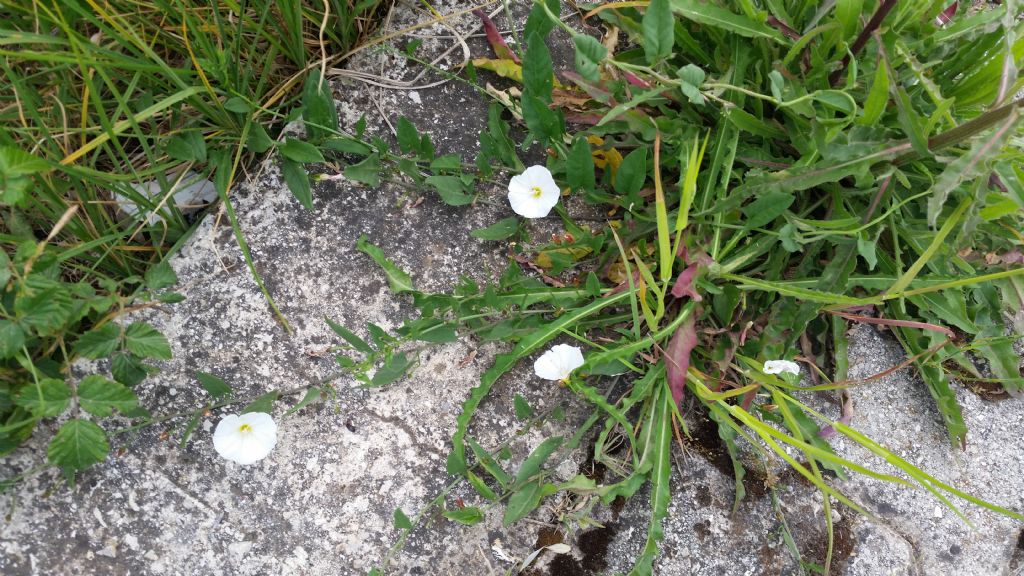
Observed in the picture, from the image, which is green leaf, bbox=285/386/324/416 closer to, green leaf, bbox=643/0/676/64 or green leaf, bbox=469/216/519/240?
green leaf, bbox=469/216/519/240

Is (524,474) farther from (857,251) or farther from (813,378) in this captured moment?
(857,251)

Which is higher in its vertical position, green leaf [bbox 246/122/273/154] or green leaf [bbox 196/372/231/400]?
green leaf [bbox 246/122/273/154]

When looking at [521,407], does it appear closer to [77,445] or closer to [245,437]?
[245,437]

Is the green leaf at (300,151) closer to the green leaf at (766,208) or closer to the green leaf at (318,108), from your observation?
the green leaf at (318,108)

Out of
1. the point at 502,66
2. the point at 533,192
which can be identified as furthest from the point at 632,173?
the point at 502,66

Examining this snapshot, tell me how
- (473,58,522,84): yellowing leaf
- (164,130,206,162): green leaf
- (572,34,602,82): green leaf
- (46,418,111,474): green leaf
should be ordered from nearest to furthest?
(46,418,111,474): green leaf → (572,34,602,82): green leaf → (164,130,206,162): green leaf → (473,58,522,84): yellowing leaf

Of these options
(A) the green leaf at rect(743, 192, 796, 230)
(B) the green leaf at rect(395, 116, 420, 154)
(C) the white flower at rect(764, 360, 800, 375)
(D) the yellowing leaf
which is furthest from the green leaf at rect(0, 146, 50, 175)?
(C) the white flower at rect(764, 360, 800, 375)

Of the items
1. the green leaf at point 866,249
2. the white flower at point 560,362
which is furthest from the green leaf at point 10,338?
the green leaf at point 866,249
